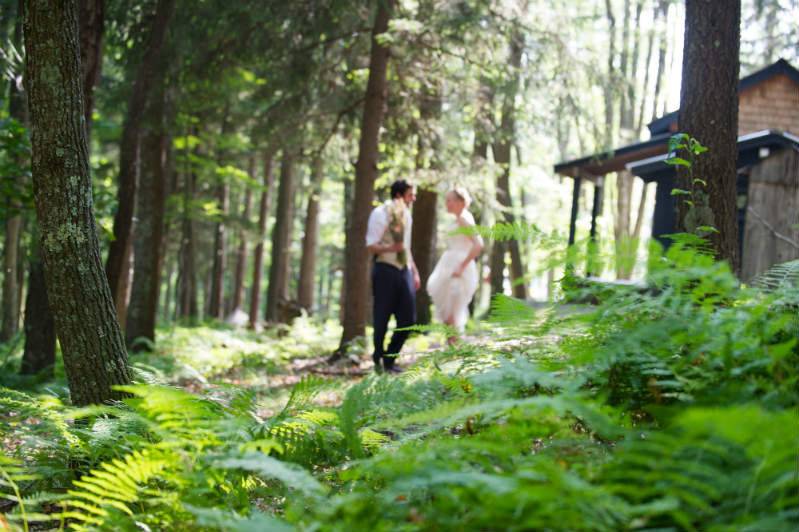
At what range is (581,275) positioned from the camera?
3123mm

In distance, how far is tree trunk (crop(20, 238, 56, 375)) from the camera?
8.41 meters

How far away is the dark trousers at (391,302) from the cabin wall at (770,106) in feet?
38.3

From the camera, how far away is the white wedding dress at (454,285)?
9023 millimetres

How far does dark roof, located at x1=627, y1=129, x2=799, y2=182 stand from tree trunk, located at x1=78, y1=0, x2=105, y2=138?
9.64 metres

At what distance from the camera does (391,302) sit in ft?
28.0

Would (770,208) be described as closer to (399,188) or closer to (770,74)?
(770,74)

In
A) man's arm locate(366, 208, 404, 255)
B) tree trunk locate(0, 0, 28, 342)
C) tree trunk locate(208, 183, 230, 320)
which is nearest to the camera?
tree trunk locate(0, 0, 28, 342)

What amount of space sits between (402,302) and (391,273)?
387mm

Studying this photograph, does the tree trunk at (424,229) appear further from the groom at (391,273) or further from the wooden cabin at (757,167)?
the groom at (391,273)

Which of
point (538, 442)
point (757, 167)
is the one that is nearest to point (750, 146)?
point (757, 167)

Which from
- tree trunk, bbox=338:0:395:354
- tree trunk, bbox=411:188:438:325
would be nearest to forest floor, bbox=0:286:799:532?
tree trunk, bbox=338:0:395:354

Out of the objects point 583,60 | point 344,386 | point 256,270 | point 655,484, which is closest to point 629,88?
point 583,60

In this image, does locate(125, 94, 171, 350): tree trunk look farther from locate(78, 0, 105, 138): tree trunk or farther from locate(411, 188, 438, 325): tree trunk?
locate(411, 188, 438, 325): tree trunk

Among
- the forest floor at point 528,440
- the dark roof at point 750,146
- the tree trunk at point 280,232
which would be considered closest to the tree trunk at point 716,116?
the forest floor at point 528,440
